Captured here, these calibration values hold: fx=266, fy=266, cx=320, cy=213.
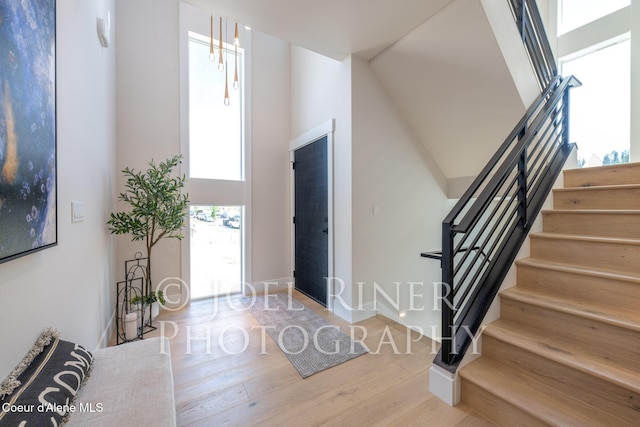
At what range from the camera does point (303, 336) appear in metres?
2.47

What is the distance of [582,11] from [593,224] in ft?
11.7

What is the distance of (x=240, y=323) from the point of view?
9.05 ft

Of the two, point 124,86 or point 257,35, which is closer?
point 124,86

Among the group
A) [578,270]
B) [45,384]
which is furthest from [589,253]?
[45,384]

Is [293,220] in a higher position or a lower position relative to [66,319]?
higher

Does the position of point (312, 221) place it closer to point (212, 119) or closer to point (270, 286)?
point (270, 286)

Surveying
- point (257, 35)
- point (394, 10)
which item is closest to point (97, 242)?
point (394, 10)

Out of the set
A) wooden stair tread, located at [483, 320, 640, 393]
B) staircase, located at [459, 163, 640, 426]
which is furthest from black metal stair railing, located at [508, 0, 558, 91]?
wooden stair tread, located at [483, 320, 640, 393]

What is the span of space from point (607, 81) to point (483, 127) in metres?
2.26

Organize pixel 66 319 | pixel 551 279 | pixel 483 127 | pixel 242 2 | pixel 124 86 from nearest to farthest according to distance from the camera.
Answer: pixel 66 319 → pixel 551 279 → pixel 242 2 → pixel 483 127 → pixel 124 86

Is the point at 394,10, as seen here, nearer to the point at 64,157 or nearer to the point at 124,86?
the point at 64,157

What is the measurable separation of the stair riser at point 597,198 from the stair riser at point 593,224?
203 millimetres

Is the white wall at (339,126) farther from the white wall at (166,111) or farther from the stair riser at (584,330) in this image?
the stair riser at (584,330)

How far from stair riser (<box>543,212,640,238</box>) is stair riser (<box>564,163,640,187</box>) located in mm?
526
